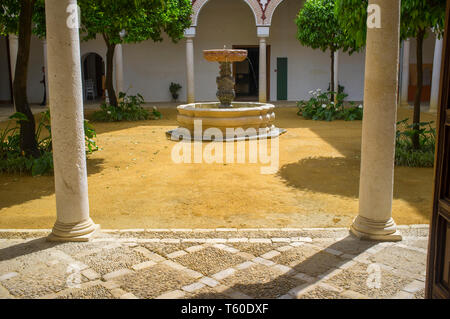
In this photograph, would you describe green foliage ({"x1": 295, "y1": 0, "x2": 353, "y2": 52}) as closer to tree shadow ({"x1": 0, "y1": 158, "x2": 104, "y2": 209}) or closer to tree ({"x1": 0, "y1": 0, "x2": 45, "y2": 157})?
tree ({"x1": 0, "y1": 0, "x2": 45, "y2": 157})

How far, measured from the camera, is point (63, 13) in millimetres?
3576

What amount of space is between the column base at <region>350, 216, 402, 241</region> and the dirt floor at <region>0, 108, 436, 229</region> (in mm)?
694

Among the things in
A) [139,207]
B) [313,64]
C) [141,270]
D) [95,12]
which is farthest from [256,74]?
[141,270]

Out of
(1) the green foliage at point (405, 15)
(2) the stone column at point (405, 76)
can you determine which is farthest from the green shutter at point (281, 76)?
(1) the green foliage at point (405, 15)

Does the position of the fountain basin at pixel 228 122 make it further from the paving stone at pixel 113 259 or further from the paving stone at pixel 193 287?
the paving stone at pixel 193 287

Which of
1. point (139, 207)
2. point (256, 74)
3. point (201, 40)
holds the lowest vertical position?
point (139, 207)

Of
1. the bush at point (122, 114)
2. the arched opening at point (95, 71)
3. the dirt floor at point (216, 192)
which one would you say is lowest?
the dirt floor at point (216, 192)

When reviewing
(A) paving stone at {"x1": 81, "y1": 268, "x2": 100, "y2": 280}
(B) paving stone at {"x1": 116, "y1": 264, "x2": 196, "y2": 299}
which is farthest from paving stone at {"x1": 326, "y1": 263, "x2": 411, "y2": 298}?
(A) paving stone at {"x1": 81, "y1": 268, "x2": 100, "y2": 280}

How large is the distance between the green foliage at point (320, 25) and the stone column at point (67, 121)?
9448 millimetres

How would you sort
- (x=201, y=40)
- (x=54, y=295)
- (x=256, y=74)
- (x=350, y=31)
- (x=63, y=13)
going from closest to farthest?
1. (x=54, y=295)
2. (x=63, y=13)
3. (x=350, y=31)
4. (x=201, y=40)
5. (x=256, y=74)

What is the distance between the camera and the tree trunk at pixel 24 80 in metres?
6.69

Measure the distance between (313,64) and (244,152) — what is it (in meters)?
12.6

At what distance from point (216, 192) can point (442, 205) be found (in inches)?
141
